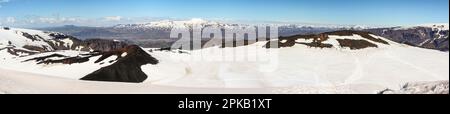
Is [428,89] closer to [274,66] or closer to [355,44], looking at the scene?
[274,66]

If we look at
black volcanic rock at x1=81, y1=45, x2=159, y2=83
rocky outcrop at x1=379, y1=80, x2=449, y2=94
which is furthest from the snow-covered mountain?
rocky outcrop at x1=379, y1=80, x2=449, y2=94

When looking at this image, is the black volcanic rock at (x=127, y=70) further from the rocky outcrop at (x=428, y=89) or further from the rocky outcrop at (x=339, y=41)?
the rocky outcrop at (x=428, y=89)

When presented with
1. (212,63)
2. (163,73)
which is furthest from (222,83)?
(212,63)

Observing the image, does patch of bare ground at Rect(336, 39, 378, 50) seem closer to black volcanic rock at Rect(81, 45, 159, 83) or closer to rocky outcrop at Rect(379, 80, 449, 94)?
black volcanic rock at Rect(81, 45, 159, 83)

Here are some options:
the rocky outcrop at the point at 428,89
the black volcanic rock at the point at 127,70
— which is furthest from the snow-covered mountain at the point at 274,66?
the rocky outcrop at the point at 428,89

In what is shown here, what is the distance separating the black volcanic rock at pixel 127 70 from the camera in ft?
197

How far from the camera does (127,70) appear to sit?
211 feet

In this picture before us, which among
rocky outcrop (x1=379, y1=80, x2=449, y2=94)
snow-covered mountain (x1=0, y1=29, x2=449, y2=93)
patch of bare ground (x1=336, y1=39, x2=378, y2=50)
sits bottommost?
snow-covered mountain (x1=0, y1=29, x2=449, y2=93)

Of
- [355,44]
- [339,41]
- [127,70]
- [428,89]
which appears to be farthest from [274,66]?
[428,89]

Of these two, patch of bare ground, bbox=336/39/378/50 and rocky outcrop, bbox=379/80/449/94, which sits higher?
rocky outcrop, bbox=379/80/449/94

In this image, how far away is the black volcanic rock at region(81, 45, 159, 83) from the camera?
197 ft

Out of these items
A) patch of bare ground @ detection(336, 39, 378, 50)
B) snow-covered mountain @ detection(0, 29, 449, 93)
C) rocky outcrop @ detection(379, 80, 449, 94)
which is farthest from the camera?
patch of bare ground @ detection(336, 39, 378, 50)

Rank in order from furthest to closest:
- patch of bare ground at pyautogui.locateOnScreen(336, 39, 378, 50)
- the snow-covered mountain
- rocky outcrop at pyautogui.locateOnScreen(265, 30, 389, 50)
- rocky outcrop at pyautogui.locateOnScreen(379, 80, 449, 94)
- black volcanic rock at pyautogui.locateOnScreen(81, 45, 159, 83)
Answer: rocky outcrop at pyautogui.locateOnScreen(265, 30, 389, 50)
patch of bare ground at pyautogui.locateOnScreen(336, 39, 378, 50)
black volcanic rock at pyautogui.locateOnScreen(81, 45, 159, 83)
the snow-covered mountain
rocky outcrop at pyautogui.locateOnScreen(379, 80, 449, 94)
